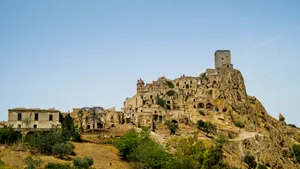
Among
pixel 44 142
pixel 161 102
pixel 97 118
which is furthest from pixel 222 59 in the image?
pixel 44 142

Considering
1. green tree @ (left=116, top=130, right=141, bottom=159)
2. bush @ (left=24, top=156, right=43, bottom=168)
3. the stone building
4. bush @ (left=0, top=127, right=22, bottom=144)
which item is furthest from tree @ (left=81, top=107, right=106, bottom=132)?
bush @ (left=24, top=156, right=43, bottom=168)

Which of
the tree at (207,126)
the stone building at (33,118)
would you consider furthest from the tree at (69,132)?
the tree at (207,126)

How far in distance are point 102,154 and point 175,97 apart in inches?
1450

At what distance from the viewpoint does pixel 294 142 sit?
103188 millimetres

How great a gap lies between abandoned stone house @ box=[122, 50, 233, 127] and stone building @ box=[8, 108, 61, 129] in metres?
17.7

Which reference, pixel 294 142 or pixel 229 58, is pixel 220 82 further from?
pixel 294 142

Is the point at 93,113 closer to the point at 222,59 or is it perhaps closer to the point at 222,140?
the point at 222,140

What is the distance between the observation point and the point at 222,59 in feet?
358

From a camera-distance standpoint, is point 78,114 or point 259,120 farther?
point 259,120

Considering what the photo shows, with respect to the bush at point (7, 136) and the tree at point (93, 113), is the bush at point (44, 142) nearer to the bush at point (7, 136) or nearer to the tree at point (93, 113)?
the bush at point (7, 136)

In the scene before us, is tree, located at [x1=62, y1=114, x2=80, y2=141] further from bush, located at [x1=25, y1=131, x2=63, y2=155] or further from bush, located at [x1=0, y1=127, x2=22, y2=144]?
bush, located at [x1=0, y1=127, x2=22, y2=144]

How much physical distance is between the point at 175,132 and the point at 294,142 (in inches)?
1751

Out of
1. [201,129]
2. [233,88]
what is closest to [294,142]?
[233,88]

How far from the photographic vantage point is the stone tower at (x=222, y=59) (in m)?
108
